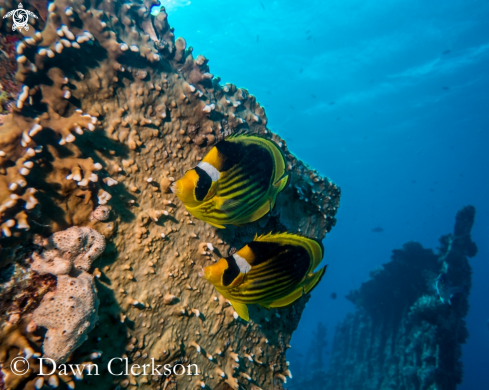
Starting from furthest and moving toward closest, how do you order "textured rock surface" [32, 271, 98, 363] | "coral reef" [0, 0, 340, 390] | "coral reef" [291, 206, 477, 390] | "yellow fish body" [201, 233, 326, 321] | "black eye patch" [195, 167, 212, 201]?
"coral reef" [291, 206, 477, 390] < "coral reef" [0, 0, 340, 390] < "textured rock surface" [32, 271, 98, 363] < "yellow fish body" [201, 233, 326, 321] < "black eye patch" [195, 167, 212, 201]

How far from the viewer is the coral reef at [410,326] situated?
13.0 m

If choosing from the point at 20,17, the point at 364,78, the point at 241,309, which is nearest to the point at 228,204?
the point at 241,309

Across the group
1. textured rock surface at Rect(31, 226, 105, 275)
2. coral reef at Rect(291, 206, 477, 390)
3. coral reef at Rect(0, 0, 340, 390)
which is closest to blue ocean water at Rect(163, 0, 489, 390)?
coral reef at Rect(291, 206, 477, 390)

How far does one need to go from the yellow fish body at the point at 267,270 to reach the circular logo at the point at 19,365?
1141 millimetres

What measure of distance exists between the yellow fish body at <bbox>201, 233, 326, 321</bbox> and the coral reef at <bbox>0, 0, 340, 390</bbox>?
919 mm

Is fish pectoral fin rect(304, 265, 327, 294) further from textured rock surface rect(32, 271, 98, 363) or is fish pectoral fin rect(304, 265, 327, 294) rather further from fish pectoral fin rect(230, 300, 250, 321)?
textured rock surface rect(32, 271, 98, 363)

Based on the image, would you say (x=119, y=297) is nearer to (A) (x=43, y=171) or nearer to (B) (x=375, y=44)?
(A) (x=43, y=171)

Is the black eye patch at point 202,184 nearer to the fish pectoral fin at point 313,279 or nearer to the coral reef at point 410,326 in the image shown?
the fish pectoral fin at point 313,279

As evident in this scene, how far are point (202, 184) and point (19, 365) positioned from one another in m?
1.46

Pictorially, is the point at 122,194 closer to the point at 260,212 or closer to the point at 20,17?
the point at 260,212

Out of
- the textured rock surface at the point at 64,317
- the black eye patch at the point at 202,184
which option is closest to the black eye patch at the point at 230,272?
the black eye patch at the point at 202,184

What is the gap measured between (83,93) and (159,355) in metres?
2.17

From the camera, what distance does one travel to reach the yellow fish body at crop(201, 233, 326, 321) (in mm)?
1340

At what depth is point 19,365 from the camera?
1449 millimetres
